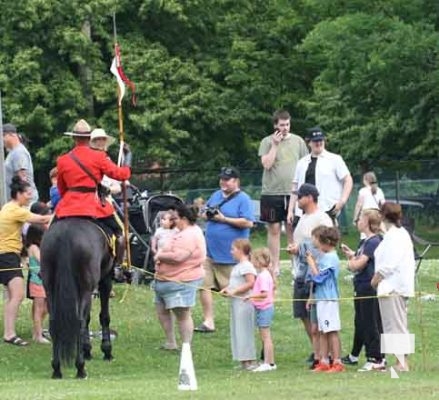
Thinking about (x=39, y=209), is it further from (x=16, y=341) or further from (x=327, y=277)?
(x=327, y=277)

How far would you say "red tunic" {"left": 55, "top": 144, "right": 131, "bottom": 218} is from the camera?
596 inches

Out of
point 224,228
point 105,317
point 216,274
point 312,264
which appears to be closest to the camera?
point 312,264

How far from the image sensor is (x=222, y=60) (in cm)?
4688

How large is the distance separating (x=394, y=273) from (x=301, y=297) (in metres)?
1.38

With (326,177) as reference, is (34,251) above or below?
below

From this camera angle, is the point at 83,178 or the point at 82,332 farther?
the point at 83,178

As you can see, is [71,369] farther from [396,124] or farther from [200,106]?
[200,106]

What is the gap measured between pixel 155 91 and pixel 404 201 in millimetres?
10366

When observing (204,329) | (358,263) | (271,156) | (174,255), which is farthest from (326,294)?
(271,156)

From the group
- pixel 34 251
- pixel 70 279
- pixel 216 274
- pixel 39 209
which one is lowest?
pixel 70 279

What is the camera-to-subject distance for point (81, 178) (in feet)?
50.0

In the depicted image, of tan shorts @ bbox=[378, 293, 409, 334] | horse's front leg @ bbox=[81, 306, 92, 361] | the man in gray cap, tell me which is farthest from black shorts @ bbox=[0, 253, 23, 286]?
tan shorts @ bbox=[378, 293, 409, 334]

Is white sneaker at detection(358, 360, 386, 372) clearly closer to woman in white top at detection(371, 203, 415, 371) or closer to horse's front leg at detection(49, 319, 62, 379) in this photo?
woman in white top at detection(371, 203, 415, 371)

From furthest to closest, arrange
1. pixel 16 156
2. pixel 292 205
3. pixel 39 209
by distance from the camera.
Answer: pixel 16 156, pixel 292 205, pixel 39 209
